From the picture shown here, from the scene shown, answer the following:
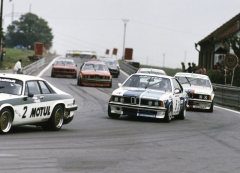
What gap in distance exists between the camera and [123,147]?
12695mm

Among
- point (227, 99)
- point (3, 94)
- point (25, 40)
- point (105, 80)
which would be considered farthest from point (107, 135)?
point (25, 40)

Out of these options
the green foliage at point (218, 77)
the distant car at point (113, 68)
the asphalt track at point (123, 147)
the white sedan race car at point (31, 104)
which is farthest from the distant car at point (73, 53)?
the white sedan race car at point (31, 104)

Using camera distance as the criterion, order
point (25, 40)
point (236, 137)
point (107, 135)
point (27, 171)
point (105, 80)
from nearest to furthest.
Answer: point (27, 171) → point (107, 135) → point (236, 137) → point (105, 80) → point (25, 40)

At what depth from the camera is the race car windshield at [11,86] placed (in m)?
14.2

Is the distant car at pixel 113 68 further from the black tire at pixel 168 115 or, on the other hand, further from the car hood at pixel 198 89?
the black tire at pixel 168 115

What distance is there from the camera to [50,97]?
1521cm

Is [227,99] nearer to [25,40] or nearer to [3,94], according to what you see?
[3,94]

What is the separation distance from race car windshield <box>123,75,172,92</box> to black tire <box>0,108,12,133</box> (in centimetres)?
708

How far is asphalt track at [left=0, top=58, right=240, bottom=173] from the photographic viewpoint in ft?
32.9

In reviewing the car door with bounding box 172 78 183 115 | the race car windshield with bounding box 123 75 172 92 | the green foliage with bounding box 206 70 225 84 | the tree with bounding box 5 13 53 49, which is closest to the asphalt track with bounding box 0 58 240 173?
the car door with bounding box 172 78 183 115

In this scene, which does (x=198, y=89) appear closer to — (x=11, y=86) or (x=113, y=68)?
(x=11, y=86)

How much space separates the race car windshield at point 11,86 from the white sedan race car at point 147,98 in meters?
5.14

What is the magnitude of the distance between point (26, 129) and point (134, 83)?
5.61 m

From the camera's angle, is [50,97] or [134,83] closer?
[50,97]
